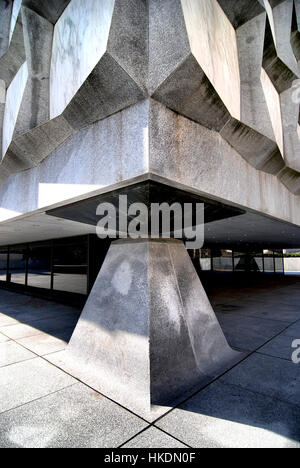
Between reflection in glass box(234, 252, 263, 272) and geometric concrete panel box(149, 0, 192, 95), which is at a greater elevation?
geometric concrete panel box(149, 0, 192, 95)

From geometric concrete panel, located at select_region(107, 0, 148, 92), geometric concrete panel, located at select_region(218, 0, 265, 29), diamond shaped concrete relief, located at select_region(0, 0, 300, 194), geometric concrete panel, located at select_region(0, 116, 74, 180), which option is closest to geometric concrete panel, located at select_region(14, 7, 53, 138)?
diamond shaped concrete relief, located at select_region(0, 0, 300, 194)

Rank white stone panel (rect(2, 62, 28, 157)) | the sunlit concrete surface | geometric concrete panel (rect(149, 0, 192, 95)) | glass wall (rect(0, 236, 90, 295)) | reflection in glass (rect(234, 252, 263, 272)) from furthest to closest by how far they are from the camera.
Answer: reflection in glass (rect(234, 252, 263, 272))
glass wall (rect(0, 236, 90, 295))
white stone panel (rect(2, 62, 28, 157))
geometric concrete panel (rect(149, 0, 192, 95))
the sunlit concrete surface

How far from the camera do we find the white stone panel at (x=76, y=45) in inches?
125

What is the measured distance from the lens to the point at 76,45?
3.79m

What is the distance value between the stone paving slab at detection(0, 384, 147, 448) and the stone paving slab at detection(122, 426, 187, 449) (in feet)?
0.27

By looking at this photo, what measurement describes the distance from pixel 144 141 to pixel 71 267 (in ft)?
25.3

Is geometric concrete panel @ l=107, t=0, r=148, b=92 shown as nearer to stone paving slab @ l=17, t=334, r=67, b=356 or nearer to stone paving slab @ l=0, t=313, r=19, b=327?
stone paving slab @ l=17, t=334, r=67, b=356

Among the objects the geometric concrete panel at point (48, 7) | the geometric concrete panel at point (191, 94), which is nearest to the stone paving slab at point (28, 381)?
the geometric concrete panel at point (191, 94)

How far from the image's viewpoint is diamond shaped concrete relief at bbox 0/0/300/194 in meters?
3.12

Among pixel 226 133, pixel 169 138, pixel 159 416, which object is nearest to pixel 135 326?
pixel 159 416

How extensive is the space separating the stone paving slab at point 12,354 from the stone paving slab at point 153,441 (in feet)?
10.1
